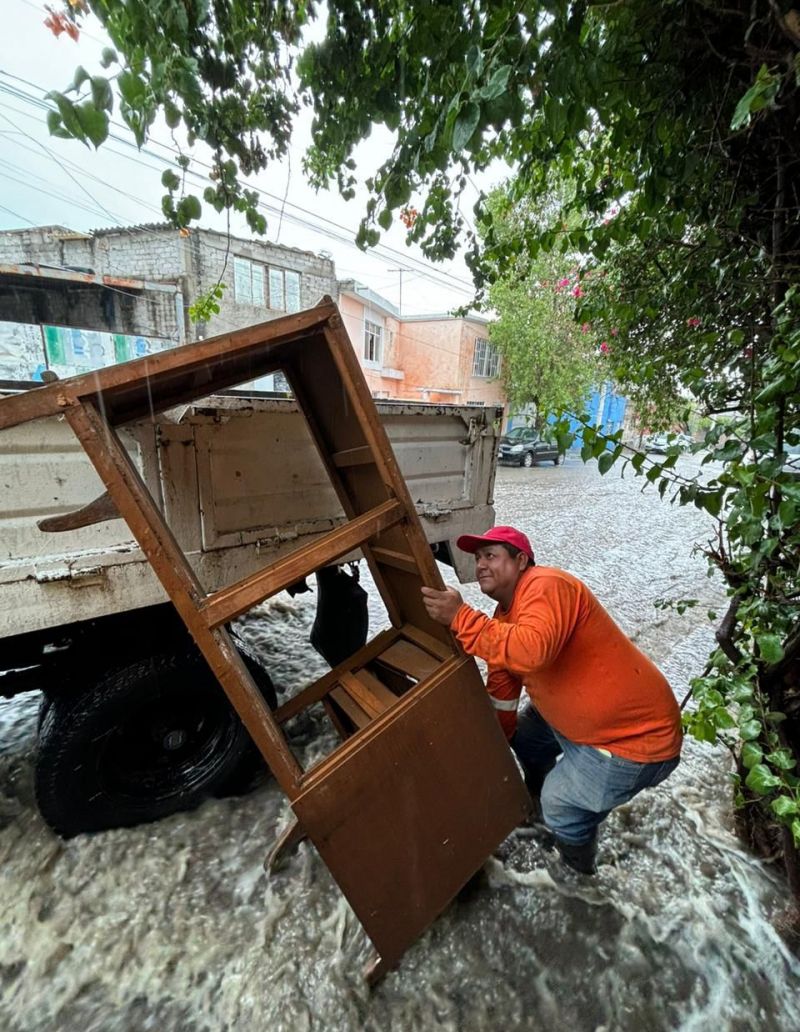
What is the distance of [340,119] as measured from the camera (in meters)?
2.07

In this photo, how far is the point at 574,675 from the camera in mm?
1757

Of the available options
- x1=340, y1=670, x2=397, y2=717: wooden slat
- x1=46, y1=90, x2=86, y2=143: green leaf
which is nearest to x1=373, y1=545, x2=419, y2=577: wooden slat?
x1=340, y1=670, x2=397, y2=717: wooden slat

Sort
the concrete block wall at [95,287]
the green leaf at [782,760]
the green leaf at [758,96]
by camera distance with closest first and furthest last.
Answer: the green leaf at [758,96], the green leaf at [782,760], the concrete block wall at [95,287]

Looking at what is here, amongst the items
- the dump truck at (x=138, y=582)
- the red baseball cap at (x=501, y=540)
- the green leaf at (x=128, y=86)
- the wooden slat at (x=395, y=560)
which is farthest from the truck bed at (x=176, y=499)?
the green leaf at (x=128, y=86)

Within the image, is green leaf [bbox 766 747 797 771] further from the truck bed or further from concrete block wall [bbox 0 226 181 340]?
concrete block wall [bbox 0 226 181 340]

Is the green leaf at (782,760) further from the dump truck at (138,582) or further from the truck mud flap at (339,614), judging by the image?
the truck mud flap at (339,614)

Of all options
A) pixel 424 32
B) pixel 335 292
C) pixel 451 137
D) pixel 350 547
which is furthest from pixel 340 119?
pixel 335 292

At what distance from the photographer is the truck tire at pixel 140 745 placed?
1.96 meters

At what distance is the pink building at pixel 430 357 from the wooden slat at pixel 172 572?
738 inches

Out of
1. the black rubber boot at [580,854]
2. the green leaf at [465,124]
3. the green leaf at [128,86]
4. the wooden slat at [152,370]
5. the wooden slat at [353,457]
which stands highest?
the green leaf at [128,86]

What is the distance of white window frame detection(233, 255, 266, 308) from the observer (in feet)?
44.1

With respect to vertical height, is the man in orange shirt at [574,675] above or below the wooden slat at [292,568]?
below

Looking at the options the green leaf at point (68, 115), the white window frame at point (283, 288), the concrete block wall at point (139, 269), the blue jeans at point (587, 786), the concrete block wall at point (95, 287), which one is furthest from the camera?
the white window frame at point (283, 288)

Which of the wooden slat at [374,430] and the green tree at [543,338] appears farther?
the green tree at [543,338]
